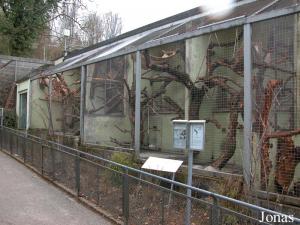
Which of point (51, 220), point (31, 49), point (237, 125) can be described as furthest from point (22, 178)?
point (31, 49)

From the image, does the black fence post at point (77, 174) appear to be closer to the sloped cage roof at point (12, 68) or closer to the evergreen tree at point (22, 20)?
the sloped cage roof at point (12, 68)

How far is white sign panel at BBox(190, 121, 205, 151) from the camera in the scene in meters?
5.83

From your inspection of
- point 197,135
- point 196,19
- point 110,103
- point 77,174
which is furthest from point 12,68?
point 197,135

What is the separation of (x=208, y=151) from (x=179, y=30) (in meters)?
3.60

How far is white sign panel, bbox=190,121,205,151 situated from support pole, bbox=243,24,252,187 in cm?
149

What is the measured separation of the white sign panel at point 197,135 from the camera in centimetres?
583

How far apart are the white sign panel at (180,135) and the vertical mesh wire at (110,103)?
4.62 m

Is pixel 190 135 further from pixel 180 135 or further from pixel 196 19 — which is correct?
pixel 196 19

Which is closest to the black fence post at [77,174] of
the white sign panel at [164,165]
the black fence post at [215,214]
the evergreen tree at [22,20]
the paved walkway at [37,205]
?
the paved walkway at [37,205]

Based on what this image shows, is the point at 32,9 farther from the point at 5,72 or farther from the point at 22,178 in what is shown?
the point at 22,178

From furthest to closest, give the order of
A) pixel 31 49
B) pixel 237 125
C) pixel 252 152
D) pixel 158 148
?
pixel 31 49 → pixel 158 148 → pixel 237 125 → pixel 252 152

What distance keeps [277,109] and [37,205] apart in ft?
15.4

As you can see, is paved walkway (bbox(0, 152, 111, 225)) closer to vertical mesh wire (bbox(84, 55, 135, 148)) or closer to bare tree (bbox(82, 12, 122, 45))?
vertical mesh wire (bbox(84, 55, 135, 148))

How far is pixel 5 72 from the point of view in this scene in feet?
83.8
